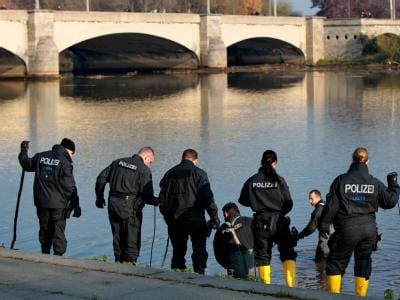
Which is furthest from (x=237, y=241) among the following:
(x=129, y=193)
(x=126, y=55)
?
(x=126, y=55)

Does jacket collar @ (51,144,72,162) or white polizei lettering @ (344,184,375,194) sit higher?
jacket collar @ (51,144,72,162)

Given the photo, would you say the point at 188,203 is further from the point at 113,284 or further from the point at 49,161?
the point at 113,284

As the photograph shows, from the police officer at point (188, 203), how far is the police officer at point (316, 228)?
1.09 m

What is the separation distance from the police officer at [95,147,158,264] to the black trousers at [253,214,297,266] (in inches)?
52.1

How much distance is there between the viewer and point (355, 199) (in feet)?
34.1

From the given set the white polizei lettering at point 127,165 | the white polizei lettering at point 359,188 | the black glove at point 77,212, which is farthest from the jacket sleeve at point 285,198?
the black glove at point 77,212

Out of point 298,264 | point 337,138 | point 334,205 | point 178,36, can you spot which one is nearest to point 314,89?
point 178,36

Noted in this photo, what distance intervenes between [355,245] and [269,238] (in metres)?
1.21

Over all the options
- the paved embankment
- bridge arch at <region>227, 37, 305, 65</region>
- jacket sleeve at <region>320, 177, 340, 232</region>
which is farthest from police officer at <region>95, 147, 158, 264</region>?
bridge arch at <region>227, 37, 305, 65</region>

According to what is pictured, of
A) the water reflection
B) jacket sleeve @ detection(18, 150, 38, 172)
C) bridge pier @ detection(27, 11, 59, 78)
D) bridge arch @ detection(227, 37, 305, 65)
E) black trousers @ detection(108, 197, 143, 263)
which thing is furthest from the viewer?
bridge arch @ detection(227, 37, 305, 65)

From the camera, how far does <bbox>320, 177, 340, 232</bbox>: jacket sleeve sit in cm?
1046

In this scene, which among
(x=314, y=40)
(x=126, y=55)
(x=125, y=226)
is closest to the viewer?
(x=125, y=226)

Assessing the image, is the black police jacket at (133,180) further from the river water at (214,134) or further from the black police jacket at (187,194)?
the river water at (214,134)

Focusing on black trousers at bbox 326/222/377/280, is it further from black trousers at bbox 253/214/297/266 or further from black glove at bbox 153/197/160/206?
black glove at bbox 153/197/160/206
